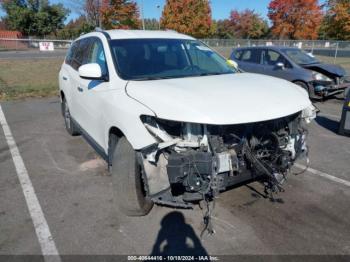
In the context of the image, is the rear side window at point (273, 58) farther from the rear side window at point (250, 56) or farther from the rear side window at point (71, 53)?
the rear side window at point (71, 53)

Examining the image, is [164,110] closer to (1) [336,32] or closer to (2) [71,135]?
(2) [71,135]

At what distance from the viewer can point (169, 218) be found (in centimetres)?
350

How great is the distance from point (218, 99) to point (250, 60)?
338 inches

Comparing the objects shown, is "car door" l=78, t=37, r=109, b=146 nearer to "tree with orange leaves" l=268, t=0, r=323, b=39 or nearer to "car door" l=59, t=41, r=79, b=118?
"car door" l=59, t=41, r=79, b=118

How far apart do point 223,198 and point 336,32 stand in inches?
1994

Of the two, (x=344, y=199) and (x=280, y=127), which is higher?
(x=280, y=127)

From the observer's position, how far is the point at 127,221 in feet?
11.3

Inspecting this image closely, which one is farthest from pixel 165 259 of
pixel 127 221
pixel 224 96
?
pixel 224 96

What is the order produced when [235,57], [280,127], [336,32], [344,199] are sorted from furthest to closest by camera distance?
1. [336,32]
2. [235,57]
3. [344,199]
4. [280,127]

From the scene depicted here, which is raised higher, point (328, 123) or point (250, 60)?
point (250, 60)

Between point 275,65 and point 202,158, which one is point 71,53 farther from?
point 275,65

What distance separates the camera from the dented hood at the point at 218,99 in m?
2.79

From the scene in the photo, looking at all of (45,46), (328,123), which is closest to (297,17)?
(45,46)

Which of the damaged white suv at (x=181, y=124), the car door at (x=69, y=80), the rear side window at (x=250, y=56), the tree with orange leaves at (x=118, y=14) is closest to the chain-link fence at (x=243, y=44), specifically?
the tree with orange leaves at (x=118, y=14)
